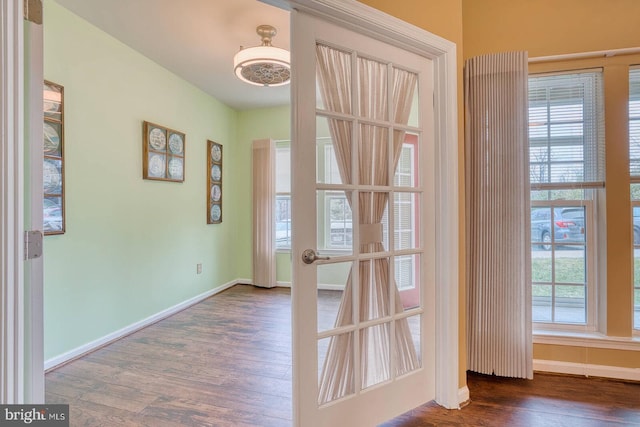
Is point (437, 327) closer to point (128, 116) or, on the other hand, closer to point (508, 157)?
point (508, 157)

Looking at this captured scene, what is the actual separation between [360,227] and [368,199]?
0.15 m

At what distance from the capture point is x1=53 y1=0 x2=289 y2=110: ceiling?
217cm

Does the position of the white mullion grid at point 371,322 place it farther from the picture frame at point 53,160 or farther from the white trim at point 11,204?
the picture frame at point 53,160

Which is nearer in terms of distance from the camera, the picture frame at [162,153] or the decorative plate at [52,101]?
the decorative plate at [52,101]

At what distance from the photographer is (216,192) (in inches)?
162

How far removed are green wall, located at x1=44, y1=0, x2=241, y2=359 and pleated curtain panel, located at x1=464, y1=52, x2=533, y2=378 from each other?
292 centimetres

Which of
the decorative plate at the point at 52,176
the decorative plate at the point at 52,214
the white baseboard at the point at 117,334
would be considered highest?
the decorative plate at the point at 52,176

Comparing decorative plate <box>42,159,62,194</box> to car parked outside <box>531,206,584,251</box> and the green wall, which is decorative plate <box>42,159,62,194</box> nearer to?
the green wall

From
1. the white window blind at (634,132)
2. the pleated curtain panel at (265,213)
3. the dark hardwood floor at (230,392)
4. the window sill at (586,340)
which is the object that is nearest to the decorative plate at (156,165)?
the pleated curtain panel at (265,213)

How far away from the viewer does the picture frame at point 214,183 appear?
3949mm

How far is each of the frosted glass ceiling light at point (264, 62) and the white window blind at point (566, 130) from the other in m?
1.90

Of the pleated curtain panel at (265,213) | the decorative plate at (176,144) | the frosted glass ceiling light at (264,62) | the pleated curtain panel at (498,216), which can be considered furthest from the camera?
the pleated curtain panel at (265,213)

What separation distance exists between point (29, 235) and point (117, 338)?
2.11m

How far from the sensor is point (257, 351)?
7.81 feet
